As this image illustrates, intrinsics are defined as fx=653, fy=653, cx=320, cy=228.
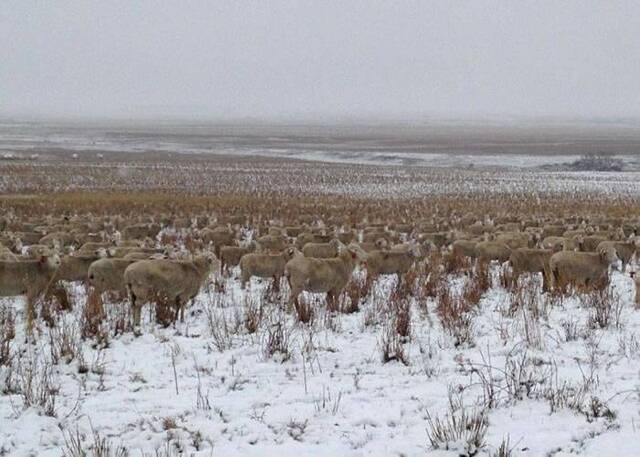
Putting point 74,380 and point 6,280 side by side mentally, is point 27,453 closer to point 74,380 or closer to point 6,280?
point 74,380

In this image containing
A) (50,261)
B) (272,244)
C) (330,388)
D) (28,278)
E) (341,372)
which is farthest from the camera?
(272,244)

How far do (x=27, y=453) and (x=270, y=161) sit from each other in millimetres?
63044

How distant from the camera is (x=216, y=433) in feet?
20.2

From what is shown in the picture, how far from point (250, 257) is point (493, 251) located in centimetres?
595

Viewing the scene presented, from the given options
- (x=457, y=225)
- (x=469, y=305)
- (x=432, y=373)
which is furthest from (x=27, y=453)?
(x=457, y=225)

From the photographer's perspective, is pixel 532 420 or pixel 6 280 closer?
pixel 532 420

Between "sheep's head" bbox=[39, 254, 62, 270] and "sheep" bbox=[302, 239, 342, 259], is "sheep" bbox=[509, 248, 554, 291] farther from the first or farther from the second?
"sheep's head" bbox=[39, 254, 62, 270]

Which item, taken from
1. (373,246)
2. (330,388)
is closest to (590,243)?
(373,246)

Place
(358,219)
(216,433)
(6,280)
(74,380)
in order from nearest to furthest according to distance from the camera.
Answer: (216,433) → (74,380) → (6,280) → (358,219)

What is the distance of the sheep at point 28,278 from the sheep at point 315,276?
151 inches

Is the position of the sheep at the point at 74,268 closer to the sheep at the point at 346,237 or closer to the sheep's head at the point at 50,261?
the sheep's head at the point at 50,261

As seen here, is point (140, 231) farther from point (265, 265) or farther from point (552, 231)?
point (552, 231)

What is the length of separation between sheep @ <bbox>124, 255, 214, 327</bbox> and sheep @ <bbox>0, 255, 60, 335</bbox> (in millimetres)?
1424

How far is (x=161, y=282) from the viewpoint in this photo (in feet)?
32.1
